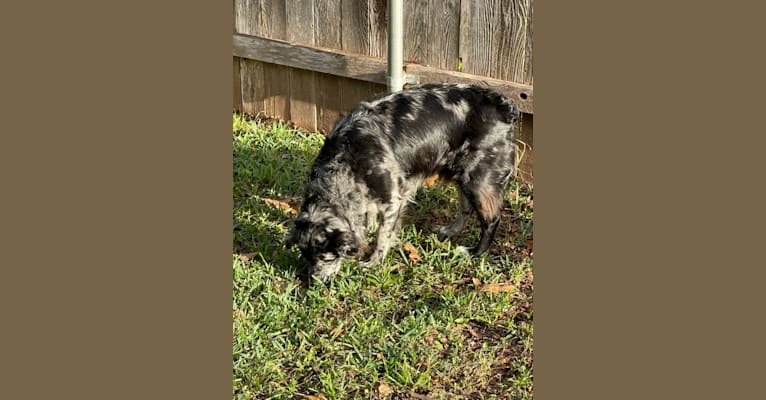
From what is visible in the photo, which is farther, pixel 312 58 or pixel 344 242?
pixel 312 58

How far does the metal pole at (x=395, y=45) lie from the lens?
7590mm

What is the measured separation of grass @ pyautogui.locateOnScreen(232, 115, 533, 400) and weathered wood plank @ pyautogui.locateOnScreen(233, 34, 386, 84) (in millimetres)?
1202

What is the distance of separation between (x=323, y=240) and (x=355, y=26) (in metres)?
2.62

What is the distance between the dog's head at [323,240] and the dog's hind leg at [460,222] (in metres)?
1.06

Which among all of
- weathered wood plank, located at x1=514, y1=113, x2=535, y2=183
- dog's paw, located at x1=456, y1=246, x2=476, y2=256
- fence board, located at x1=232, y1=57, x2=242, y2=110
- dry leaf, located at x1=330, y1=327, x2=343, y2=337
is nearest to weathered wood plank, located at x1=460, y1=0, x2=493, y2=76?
weathered wood plank, located at x1=514, y1=113, x2=535, y2=183

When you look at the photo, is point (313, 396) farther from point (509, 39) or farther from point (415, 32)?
point (415, 32)

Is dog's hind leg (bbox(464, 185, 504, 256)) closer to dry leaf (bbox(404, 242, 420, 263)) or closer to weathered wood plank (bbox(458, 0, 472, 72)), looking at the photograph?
dry leaf (bbox(404, 242, 420, 263))

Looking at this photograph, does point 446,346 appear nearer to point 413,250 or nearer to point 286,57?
point 413,250

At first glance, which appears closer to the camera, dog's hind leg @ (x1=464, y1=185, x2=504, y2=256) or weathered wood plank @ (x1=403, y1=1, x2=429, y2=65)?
dog's hind leg @ (x1=464, y1=185, x2=504, y2=256)

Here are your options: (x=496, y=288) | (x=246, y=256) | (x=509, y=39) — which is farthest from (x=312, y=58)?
(x=496, y=288)

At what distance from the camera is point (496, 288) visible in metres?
6.74

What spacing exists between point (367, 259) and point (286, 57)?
2.75 m

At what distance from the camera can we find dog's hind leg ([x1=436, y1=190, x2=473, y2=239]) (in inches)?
293

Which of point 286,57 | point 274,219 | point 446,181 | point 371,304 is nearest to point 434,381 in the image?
point 371,304
